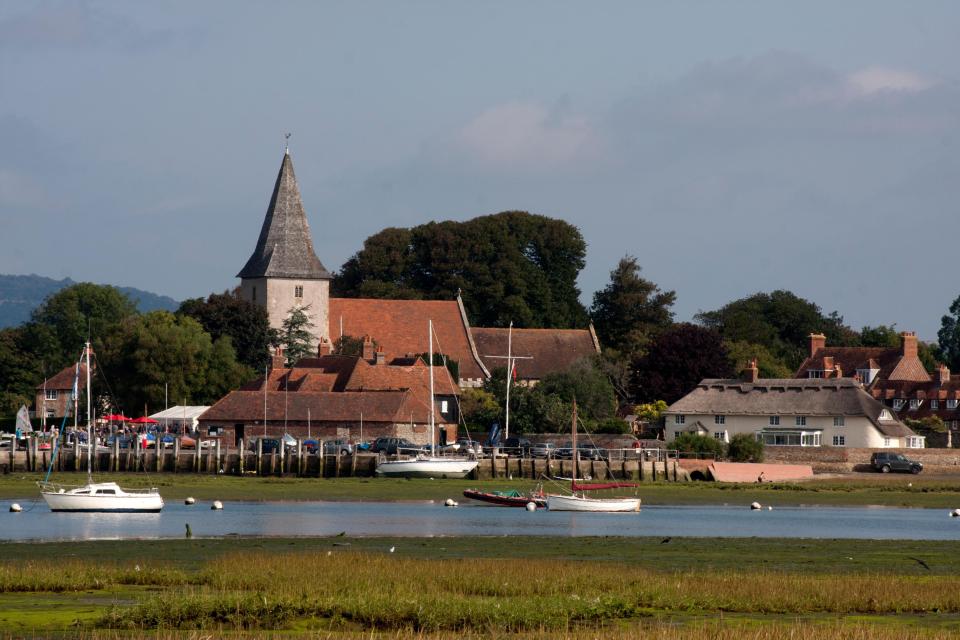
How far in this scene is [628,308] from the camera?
140625 mm

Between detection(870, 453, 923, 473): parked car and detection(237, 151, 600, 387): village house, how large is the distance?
135 ft

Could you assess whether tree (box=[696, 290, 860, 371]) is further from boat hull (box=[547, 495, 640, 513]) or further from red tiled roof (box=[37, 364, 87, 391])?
boat hull (box=[547, 495, 640, 513])

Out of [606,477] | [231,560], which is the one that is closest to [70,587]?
[231,560]

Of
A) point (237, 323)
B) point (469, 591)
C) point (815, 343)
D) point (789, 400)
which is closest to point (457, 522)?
point (469, 591)

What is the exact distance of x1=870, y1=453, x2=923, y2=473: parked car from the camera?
91562 millimetres

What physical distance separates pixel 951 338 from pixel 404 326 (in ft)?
195

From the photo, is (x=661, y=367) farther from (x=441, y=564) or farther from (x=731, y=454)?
(x=441, y=564)

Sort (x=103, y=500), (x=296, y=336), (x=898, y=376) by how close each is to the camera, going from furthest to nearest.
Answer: (x=296, y=336), (x=898, y=376), (x=103, y=500)

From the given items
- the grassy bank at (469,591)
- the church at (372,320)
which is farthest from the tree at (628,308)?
the grassy bank at (469,591)

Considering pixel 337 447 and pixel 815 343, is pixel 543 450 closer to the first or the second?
pixel 337 447

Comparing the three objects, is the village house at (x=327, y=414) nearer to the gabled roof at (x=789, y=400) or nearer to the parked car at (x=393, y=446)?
the parked car at (x=393, y=446)

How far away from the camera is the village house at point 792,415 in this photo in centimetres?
9594

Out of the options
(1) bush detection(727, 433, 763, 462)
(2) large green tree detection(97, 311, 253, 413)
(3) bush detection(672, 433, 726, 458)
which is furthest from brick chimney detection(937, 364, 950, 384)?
(2) large green tree detection(97, 311, 253, 413)

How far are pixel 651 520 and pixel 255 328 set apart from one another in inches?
2770
